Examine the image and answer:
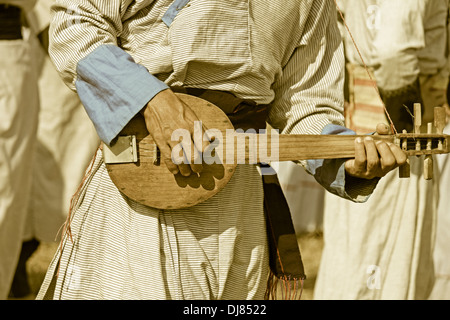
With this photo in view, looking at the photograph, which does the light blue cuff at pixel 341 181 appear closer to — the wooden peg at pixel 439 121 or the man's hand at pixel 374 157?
the man's hand at pixel 374 157

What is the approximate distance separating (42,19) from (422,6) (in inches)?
76.7

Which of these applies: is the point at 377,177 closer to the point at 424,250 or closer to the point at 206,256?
the point at 206,256

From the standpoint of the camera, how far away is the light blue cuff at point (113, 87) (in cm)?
153

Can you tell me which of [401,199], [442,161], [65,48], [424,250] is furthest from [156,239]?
[442,161]

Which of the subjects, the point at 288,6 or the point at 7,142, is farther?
the point at 7,142

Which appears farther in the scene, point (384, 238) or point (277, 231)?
point (384, 238)

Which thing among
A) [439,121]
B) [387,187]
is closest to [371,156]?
[439,121]

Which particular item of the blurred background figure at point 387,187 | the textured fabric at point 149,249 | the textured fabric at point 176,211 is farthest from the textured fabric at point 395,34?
the textured fabric at point 149,249

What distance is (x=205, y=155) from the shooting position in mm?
1619

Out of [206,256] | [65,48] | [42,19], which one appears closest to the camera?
[65,48]

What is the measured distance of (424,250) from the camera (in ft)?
11.2

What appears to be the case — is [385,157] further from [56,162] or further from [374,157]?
[56,162]

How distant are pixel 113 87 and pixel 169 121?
0.52 ft

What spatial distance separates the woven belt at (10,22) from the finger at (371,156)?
1.81 metres
